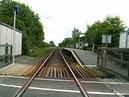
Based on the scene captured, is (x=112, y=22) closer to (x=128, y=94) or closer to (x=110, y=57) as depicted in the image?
(x=110, y=57)

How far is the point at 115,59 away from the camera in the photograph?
1484 cm

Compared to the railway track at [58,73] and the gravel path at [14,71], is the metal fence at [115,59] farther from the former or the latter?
the gravel path at [14,71]

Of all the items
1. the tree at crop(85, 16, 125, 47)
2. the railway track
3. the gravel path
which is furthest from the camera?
the tree at crop(85, 16, 125, 47)

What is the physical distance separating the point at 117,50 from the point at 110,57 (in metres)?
0.73

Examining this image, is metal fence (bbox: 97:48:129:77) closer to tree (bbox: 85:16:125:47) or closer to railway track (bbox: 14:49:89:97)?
railway track (bbox: 14:49:89:97)

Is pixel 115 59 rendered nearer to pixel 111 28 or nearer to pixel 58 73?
pixel 58 73

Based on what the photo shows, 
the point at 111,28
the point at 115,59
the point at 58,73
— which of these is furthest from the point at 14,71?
the point at 111,28

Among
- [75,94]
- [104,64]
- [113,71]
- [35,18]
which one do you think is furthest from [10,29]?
[35,18]

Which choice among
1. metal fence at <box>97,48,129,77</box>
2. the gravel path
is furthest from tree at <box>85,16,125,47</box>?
the gravel path

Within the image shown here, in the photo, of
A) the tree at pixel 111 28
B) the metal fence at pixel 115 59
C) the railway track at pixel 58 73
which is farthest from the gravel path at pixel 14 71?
the tree at pixel 111 28

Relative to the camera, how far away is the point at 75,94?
28.3 feet

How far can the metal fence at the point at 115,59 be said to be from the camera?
13.0 m

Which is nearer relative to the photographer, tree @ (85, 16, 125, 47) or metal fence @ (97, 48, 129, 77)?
metal fence @ (97, 48, 129, 77)

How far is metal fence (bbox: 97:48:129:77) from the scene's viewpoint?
1299cm
